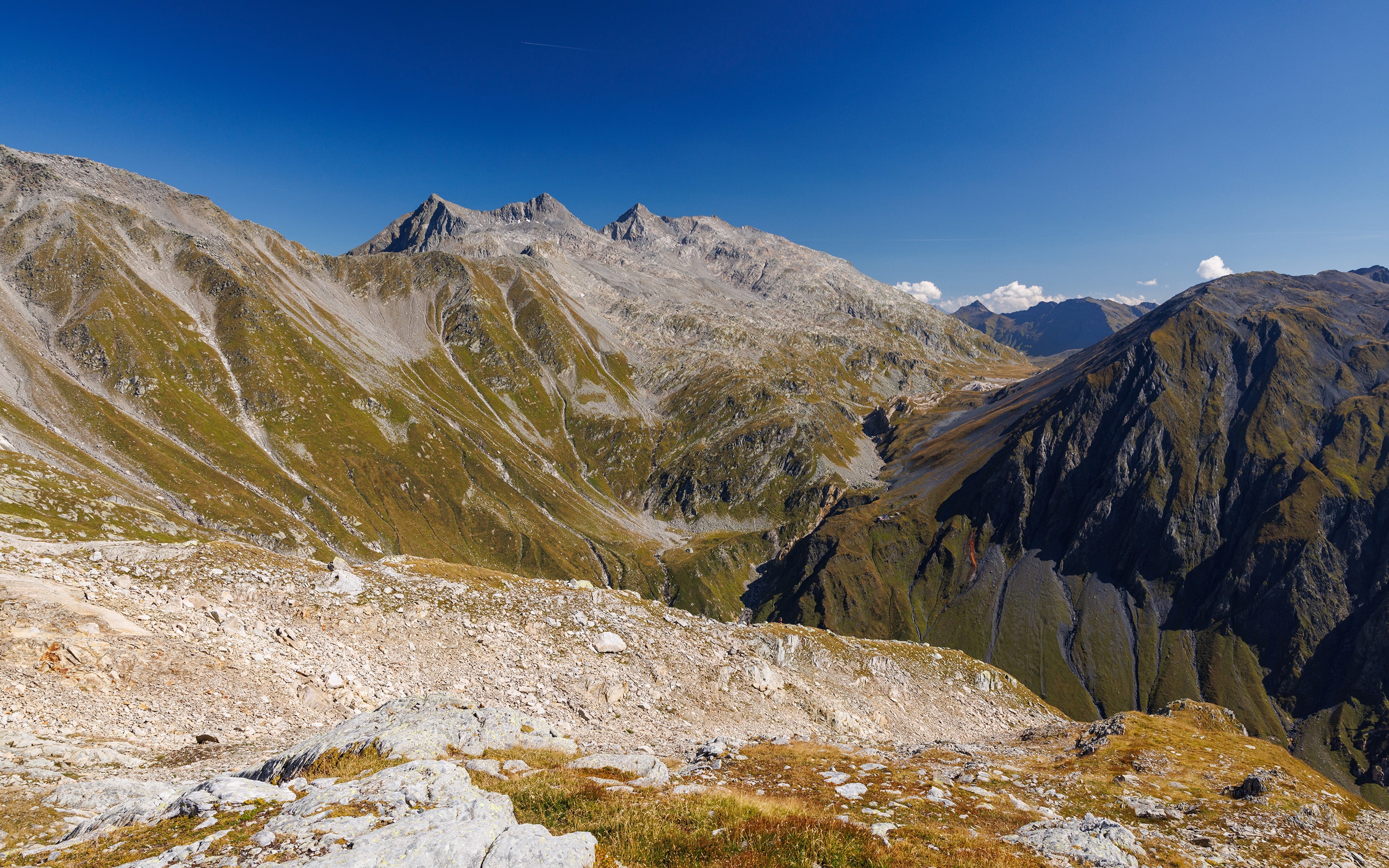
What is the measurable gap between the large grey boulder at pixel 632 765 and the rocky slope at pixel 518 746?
5.0 inches

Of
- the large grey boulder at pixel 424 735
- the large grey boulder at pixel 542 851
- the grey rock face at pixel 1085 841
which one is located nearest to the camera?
the large grey boulder at pixel 542 851

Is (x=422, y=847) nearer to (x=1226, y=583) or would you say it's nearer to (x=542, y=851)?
(x=542, y=851)

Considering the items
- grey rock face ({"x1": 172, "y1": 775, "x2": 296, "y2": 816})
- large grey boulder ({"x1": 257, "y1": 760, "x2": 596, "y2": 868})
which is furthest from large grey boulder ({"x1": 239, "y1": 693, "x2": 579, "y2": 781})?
large grey boulder ({"x1": 257, "y1": 760, "x2": 596, "y2": 868})

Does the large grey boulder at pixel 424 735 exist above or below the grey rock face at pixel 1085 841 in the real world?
above

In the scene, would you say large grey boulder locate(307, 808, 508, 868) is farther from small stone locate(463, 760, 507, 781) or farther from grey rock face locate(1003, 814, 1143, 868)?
grey rock face locate(1003, 814, 1143, 868)

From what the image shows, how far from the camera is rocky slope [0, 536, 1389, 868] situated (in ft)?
39.6

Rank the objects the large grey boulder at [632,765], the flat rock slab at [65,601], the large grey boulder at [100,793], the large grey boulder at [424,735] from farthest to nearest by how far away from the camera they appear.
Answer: the flat rock slab at [65,601] < the large grey boulder at [632,765] < the large grey boulder at [424,735] < the large grey boulder at [100,793]

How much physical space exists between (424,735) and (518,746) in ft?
12.0

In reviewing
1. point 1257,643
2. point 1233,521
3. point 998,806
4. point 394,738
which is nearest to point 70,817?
point 394,738

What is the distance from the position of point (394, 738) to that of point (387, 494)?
681 ft

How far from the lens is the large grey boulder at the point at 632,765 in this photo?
19.1 meters

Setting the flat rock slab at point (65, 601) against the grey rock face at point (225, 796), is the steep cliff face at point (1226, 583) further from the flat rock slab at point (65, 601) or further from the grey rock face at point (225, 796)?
the grey rock face at point (225, 796)

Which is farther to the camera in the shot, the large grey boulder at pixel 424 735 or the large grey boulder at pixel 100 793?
the large grey boulder at pixel 424 735

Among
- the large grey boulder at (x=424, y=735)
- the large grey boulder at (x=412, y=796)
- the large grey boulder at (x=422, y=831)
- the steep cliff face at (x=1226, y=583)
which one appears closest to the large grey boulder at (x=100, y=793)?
the large grey boulder at (x=424, y=735)
